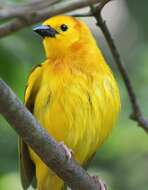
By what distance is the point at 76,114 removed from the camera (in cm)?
430

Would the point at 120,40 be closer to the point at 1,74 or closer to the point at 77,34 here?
the point at 77,34

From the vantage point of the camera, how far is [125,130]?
5277 millimetres

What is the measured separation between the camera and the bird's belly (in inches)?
169

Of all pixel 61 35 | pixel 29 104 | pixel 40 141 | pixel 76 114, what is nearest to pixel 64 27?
pixel 61 35

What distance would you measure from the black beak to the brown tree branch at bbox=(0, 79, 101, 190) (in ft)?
4.21

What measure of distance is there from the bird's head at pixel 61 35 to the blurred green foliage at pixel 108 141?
16 centimetres

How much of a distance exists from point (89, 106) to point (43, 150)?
1032 mm

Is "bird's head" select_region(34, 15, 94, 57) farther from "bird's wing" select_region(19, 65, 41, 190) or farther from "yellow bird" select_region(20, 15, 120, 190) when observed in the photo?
"bird's wing" select_region(19, 65, 41, 190)

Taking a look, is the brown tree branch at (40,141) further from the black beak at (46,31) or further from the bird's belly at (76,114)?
the black beak at (46,31)

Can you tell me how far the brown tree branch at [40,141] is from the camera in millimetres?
2759

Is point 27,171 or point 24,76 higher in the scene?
point 24,76

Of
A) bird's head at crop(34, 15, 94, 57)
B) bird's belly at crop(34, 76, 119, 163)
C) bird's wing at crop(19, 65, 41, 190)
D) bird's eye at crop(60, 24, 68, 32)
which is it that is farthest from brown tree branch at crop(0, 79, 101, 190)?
bird's eye at crop(60, 24, 68, 32)

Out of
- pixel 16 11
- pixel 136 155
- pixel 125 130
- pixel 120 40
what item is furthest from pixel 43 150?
pixel 120 40

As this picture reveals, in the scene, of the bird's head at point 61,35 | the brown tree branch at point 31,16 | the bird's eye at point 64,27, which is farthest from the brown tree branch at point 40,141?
the bird's eye at point 64,27
